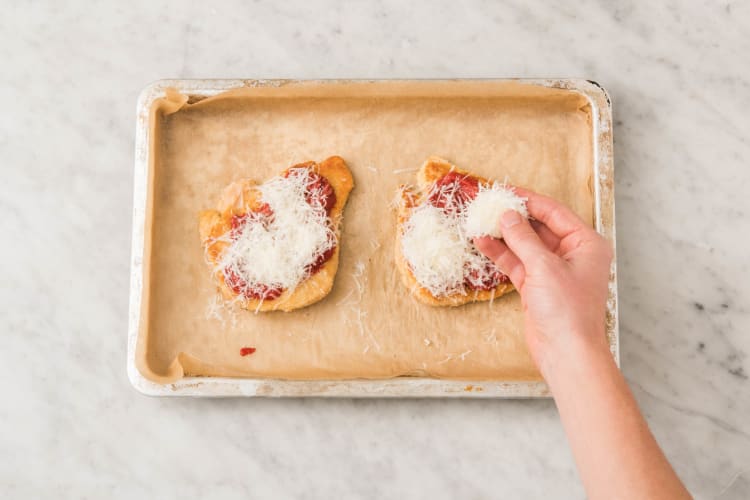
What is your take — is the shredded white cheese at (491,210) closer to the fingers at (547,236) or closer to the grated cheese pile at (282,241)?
the fingers at (547,236)

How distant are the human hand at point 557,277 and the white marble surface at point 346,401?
42 cm

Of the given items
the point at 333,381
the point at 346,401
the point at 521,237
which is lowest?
the point at 346,401

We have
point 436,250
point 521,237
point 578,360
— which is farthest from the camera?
point 436,250

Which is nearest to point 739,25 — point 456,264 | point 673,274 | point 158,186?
point 673,274

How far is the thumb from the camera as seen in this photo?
5.42 feet

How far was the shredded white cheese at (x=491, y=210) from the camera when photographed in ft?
5.85

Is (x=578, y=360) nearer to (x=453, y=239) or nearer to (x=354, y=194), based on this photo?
(x=453, y=239)

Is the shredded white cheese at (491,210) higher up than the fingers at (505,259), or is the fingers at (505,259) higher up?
the shredded white cheese at (491,210)

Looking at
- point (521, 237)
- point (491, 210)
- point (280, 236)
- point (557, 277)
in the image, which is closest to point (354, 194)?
point (280, 236)

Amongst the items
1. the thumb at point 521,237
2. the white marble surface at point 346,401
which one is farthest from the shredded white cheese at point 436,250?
the white marble surface at point 346,401

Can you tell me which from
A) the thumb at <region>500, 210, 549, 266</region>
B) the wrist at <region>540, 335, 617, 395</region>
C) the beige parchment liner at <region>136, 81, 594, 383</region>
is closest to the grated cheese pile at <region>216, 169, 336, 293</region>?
the beige parchment liner at <region>136, 81, 594, 383</region>

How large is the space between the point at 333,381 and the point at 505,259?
62cm

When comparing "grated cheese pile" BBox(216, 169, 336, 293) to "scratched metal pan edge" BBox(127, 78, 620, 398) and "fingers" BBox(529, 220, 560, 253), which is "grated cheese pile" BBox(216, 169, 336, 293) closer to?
"scratched metal pan edge" BBox(127, 78, 620, 398)

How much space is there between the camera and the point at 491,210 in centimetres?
179
